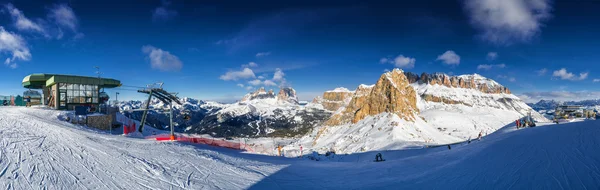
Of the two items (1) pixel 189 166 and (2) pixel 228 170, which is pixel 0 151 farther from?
(2) pixel 228 170

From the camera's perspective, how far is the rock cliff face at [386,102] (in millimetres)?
123562

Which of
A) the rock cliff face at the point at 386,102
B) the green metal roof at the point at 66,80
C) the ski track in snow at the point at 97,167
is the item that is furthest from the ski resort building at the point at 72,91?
the rock cliff face at the point at 386,102

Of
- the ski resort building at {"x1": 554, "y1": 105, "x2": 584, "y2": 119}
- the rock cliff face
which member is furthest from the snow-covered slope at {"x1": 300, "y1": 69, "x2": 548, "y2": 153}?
the ski resort building at {"x1": 554, "y1": 105, "x2": 584, "y2": 119}

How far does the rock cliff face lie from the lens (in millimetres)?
123562

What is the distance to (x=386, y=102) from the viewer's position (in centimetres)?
13075

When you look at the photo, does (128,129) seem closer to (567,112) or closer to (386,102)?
(567,112)

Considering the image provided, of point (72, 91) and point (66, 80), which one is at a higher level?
point (66, 80)

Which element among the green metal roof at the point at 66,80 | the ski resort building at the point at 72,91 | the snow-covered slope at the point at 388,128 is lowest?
the snow-covered slope at the point at 388,128

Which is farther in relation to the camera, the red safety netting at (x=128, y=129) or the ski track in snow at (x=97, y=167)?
the red safety netting at (x=128, y=129)

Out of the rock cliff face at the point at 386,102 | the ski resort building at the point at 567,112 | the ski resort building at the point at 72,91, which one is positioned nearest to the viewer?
the ski resort building at the point at 72,91

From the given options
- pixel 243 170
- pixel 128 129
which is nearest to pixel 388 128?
pixel 128 129

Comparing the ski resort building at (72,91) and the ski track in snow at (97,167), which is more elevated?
the ski resort building at (72,91)

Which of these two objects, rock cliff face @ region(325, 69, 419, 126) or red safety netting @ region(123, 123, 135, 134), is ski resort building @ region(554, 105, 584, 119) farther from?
red safety netting @ region(123, 123, 135, 134)

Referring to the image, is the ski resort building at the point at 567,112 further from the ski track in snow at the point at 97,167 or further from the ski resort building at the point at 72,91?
the ski resort building at the point at 72,91
